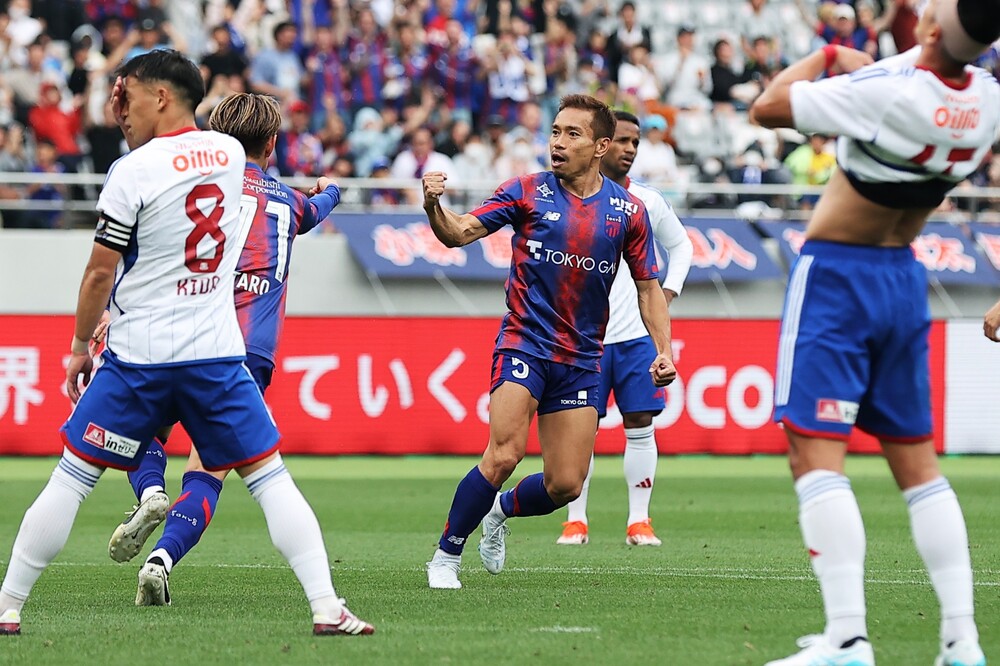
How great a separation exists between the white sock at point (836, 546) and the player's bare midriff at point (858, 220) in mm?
807

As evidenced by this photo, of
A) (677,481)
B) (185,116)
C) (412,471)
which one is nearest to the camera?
(185,116)

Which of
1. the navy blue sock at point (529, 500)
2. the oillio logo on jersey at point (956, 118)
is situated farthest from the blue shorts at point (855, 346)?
the navy blue sock at point (529, 500)

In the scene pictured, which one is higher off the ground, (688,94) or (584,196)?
(584,196)

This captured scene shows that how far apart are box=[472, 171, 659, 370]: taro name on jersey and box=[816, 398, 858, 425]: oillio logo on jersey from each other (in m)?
2.62

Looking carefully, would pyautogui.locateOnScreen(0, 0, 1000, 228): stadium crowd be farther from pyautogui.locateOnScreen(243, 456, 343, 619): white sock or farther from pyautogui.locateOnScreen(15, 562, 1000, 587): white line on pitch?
pyautogui.locateOnScreen(243, 456, 343, 619): white sock

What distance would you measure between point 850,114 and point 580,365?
9.66 feet

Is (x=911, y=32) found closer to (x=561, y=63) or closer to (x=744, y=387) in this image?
(x=561, y=63)

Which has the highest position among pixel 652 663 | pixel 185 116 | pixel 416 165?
pixel 185 116

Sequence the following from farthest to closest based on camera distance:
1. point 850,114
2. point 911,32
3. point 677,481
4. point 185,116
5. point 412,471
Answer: point 911,32 < point 412,471 < point 677,481 < point 185,116 < point 850,114

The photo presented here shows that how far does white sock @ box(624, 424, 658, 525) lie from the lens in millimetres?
10430

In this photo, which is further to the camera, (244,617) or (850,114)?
(244,617)

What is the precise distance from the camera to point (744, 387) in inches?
723

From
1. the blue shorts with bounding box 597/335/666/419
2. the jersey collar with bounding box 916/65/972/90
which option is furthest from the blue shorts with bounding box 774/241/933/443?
the blue shorts with bounding box 597/335/666/419

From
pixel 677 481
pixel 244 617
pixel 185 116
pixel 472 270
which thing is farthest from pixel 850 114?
pixel 472 270
